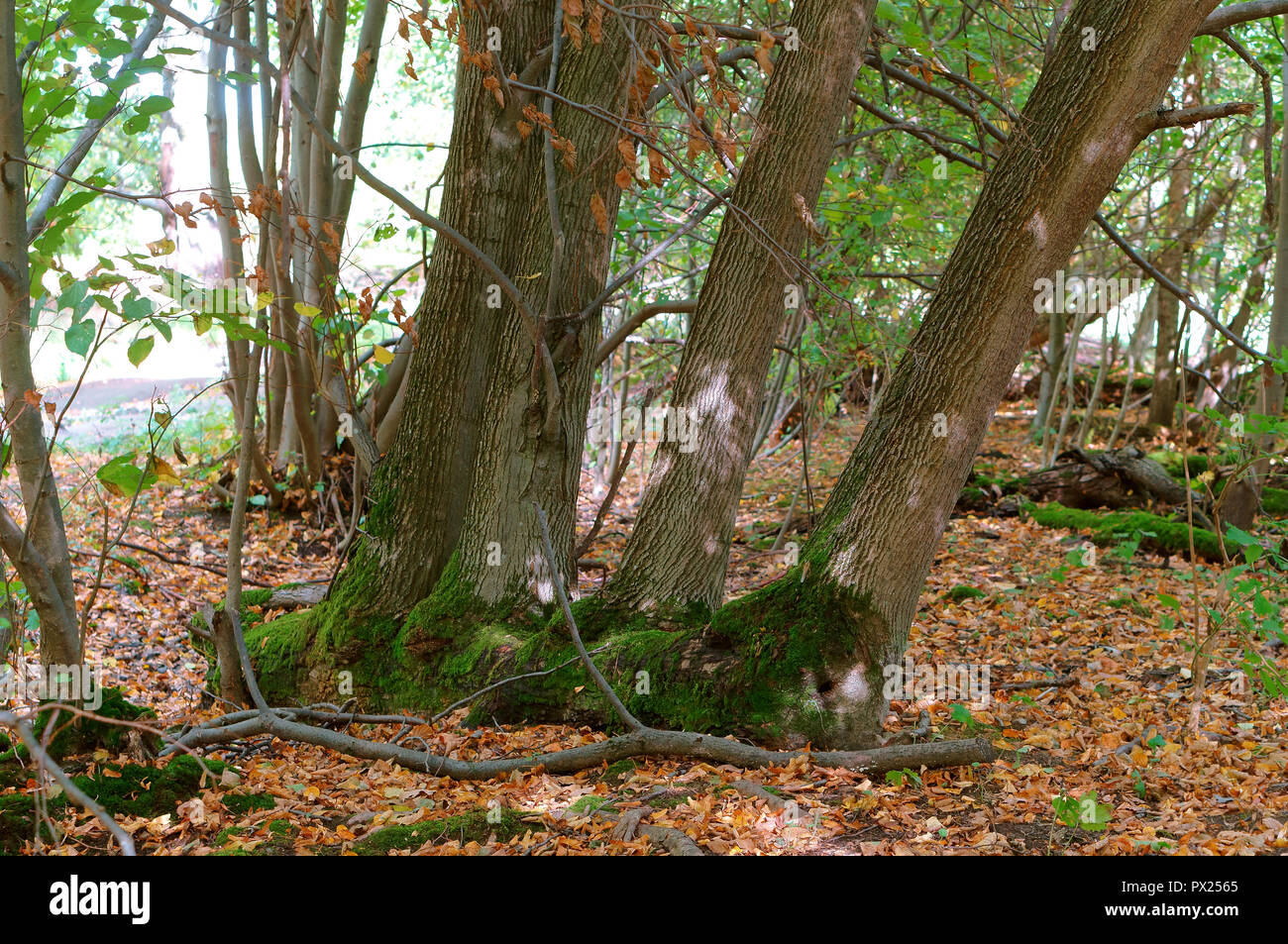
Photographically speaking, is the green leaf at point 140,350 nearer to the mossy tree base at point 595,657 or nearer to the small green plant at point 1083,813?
the mossy tree base at point 595,657

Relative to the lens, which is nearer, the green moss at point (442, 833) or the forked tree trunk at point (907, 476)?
the green moss at point (442, 833)

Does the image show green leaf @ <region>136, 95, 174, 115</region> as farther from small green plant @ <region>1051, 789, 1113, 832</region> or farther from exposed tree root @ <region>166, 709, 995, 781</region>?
small green plant @ <region>1051, 789, 1113, 832</region>

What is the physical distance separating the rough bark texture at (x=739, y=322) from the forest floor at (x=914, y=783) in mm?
927

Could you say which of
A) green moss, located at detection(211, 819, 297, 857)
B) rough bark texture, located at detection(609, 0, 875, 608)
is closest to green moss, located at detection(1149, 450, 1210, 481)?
rough bark texture, located at detection(609, 0, 875, 608)

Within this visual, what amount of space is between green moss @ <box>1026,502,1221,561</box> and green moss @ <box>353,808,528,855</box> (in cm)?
535

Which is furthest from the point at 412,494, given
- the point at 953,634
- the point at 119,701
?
the point at 953,634

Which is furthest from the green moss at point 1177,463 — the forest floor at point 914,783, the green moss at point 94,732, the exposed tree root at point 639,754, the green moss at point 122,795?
the green moss at point 94,732

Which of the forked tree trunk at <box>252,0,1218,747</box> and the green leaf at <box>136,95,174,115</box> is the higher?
the green leaf at <box>136,95,174,115</box>

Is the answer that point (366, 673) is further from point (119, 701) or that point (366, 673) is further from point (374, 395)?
point (374, 395)

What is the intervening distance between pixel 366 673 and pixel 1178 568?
5.69 m

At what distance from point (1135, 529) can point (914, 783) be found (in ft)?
15.5

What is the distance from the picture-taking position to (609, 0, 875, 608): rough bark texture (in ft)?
13.5

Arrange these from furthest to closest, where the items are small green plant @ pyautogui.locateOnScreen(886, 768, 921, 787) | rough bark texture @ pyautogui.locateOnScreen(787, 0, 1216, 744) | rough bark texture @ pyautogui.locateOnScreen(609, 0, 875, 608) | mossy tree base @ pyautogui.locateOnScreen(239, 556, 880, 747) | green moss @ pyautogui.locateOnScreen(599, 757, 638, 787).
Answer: rough bark texture @ pyautogui.locateOnScreen(609, 0, 875, 608) < mossy tree base @ pyautogui.locateOnScreen(239, 556, 880, 747) < green moss @ pyautogui.locateOnScreen(599, 757, 638, 787) < small green plant @ pyautogui.locateOnScreen(886, 768, 921, 787) < rough bark texture @ pyautogui.locateOnScreen(787, 0, 1216, 744)

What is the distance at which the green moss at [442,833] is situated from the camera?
3.08 metres
